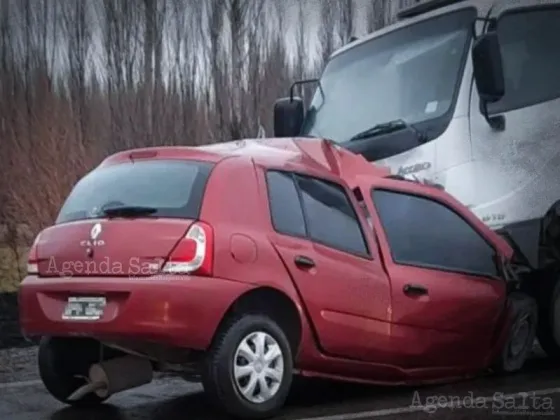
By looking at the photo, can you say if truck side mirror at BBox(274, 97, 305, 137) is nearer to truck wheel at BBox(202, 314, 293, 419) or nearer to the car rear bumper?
truck wheel at BBox(202, 314, 293, 419)

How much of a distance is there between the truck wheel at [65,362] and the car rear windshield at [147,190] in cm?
80

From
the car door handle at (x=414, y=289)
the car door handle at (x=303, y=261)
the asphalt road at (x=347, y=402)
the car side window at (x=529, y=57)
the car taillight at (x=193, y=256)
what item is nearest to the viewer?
the car taillight at (x=193, y=256)

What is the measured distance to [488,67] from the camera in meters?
7.87

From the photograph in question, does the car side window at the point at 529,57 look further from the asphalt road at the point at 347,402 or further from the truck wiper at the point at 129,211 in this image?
the truck wiper at the point at 129,211

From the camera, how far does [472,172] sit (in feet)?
25.6

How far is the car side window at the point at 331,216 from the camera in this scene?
6.23m

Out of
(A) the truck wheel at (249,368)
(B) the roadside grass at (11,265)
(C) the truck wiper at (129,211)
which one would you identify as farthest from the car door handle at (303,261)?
(B) the roadside grass at (11,265)

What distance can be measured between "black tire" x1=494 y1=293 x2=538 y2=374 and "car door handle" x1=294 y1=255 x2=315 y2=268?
7.02ft

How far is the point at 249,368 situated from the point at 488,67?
3.45 metres

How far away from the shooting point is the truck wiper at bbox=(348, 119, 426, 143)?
7988 mm

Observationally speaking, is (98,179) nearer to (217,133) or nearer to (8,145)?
(8,145)

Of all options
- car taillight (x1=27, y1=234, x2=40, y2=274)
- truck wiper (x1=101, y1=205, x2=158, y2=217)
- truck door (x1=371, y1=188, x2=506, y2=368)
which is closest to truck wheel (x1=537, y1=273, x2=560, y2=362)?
truck door (x1=371, y1=188, x2=506, y2=368)

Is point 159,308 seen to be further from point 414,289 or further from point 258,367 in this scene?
point 414,289

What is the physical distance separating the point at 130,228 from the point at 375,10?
10.2m
